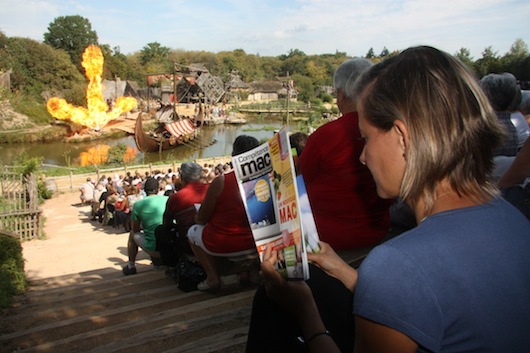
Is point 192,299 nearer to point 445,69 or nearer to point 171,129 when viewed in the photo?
point 445,69

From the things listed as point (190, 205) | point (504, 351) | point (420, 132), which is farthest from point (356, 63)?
point (190, 205)

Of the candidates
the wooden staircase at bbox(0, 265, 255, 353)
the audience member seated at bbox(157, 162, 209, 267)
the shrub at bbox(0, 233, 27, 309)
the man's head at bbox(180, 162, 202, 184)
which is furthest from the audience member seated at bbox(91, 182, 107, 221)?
the audience member seated at bbox(157, 162, 209, 267)

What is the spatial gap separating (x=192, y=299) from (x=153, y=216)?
64.7 inches

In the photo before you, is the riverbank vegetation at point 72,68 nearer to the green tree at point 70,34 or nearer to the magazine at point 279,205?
the green tree at point 70,34

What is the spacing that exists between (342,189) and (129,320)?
2391mm

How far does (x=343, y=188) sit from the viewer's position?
7.77 feet

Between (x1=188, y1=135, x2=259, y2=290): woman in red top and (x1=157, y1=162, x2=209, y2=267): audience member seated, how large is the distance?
2.10ft

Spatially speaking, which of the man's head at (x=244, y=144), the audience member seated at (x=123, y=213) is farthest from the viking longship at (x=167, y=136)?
the man's head at (x=244, y=144)

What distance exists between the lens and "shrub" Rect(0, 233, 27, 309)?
4.50m

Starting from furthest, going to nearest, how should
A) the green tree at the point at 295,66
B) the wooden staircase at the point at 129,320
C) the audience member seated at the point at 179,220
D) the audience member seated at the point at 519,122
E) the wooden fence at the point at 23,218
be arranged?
1. the green tree at the point at 295,66
2. the wooden fence at the point at 23,218
3. the audience member seated at the point at 179,220
4. the audience member seated at the point at 519,122
5. the wooden staircase at the point at 129,320

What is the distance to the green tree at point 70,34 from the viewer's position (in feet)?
227

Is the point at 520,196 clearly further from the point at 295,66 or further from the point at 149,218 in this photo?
the point at 295,66

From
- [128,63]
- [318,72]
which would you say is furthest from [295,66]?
[128,63]

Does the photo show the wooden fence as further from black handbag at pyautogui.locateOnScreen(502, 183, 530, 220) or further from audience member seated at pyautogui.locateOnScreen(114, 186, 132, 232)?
black handbag at pyautogui.locateOnScreen(502, 183, 530, 220)
